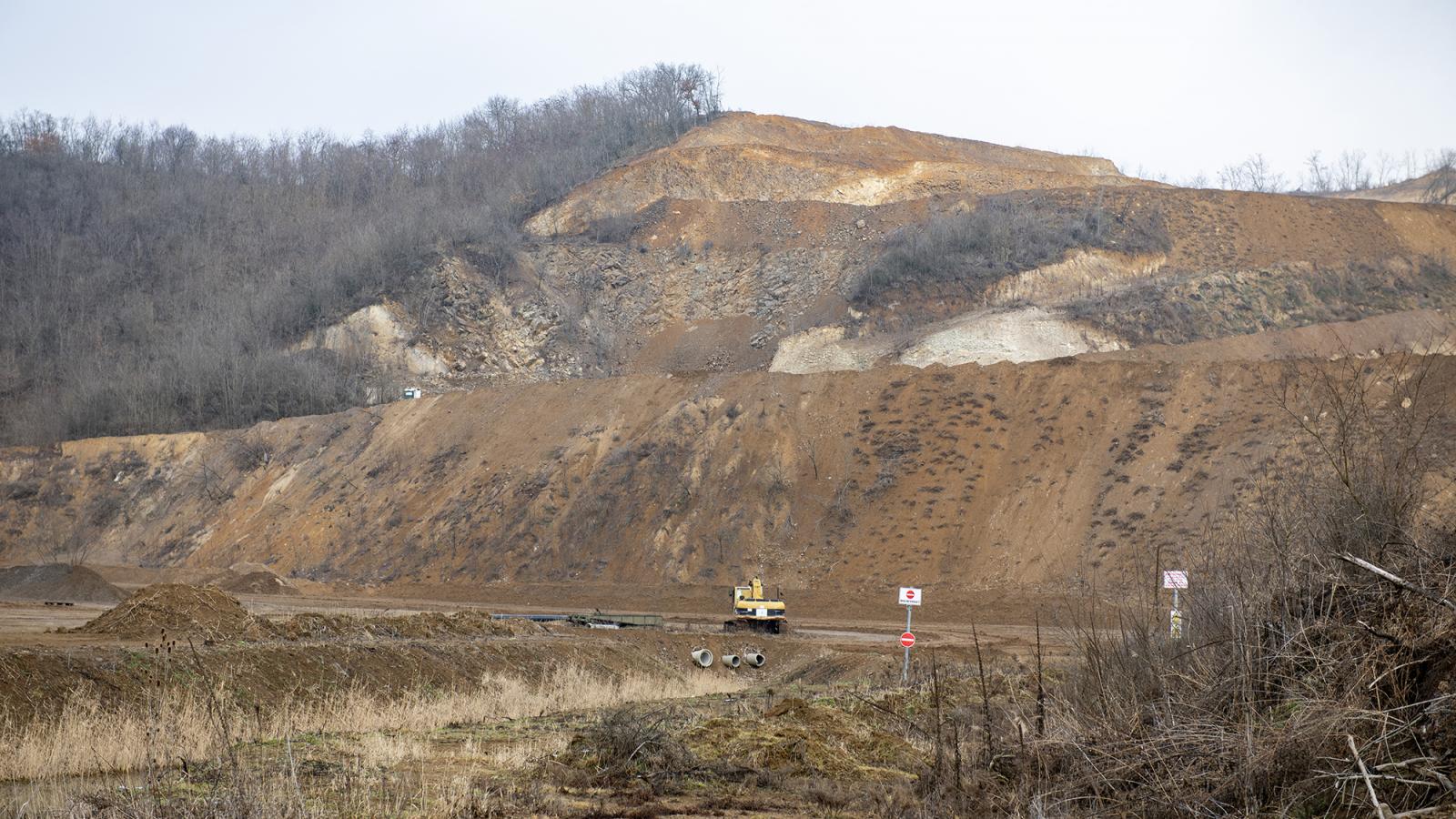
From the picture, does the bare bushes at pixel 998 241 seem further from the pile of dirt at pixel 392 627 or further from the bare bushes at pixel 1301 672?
the bare bushes at pixel 1301 672

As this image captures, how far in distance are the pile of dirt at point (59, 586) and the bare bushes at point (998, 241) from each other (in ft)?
131

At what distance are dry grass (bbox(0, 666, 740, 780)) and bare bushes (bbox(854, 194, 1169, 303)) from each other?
4640 centimetres

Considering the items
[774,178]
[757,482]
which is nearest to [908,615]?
[757,482]

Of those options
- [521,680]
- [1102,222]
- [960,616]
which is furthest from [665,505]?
[1102,222]

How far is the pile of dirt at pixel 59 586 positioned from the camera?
143ft

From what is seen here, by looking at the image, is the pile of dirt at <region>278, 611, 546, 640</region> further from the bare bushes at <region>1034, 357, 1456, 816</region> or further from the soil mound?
the bare bushes at <region>1034, 357, 1456, 816</region>

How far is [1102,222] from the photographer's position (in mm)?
72062

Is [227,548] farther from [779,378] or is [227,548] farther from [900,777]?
[900,777]

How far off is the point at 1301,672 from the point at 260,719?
8.79 meters

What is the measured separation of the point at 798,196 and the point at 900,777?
78.0 meters

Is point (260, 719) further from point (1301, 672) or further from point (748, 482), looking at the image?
point (748, 482)

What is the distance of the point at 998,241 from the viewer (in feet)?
229

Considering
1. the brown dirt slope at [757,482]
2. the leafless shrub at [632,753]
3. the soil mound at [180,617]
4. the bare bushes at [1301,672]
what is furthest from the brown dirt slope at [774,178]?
the bare bushes at [1301,672]

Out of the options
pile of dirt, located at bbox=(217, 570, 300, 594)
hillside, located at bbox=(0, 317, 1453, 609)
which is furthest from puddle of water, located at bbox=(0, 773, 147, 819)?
pile of dirt, located at bbox=(217, 570, 300, 594)
